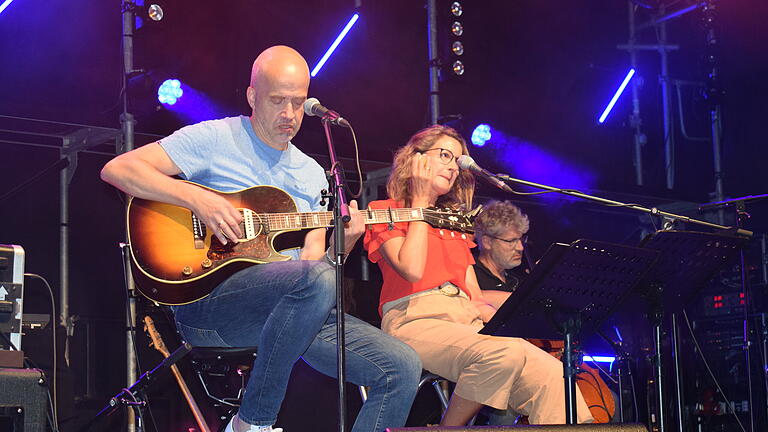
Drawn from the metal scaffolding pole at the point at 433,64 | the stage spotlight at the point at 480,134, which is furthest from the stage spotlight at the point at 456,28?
the stage spotlight at the point at 480,134

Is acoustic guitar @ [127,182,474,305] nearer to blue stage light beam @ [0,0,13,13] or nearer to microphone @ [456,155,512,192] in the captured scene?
microphone @ [456,155,512,192]

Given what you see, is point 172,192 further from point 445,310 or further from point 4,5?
point 4,5

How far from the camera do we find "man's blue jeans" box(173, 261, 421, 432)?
3.17 m

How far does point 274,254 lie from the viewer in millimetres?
3637

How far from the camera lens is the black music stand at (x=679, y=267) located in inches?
152

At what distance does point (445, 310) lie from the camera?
4316 millimetres

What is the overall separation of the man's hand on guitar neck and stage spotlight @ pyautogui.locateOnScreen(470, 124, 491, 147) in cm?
349

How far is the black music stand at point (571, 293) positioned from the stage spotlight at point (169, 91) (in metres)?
2.62

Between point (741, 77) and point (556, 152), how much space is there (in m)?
2.15

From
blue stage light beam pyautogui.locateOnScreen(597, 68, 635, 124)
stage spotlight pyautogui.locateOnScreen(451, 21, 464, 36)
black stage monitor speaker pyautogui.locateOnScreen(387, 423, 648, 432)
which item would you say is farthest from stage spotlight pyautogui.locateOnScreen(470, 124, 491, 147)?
black stage monitor speaker pyautogui.locateOnScreen(387, 423, 648, 432)

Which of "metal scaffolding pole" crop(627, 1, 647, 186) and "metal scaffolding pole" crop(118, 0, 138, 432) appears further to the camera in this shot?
"metal scaffolding pole" crop(627, 1, 647, 186)

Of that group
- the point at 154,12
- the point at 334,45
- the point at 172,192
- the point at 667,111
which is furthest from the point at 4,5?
the point at 667,111

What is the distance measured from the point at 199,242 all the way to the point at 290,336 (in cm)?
63

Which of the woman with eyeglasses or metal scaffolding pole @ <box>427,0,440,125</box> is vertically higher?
metal scaffolding pole @ <box>427,0,440,125</box>
